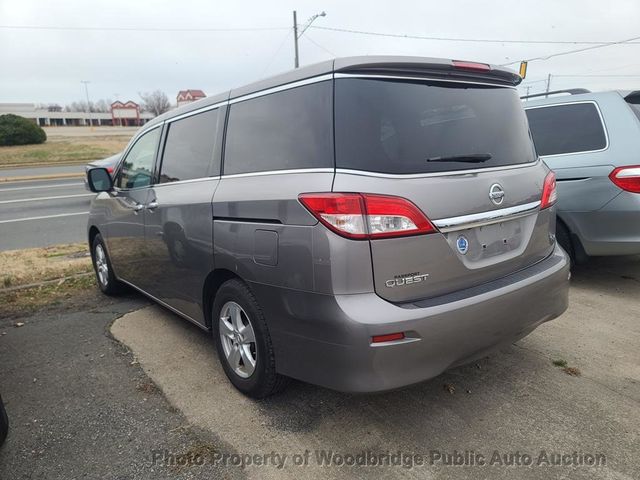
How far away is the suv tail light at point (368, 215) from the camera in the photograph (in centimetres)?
221

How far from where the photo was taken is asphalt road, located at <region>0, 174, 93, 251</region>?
868cm

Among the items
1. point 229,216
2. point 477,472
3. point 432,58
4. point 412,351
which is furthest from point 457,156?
point 477,472

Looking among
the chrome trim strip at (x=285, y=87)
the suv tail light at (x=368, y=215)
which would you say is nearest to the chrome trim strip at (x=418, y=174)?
the suv tail light at (x=368, y=215)

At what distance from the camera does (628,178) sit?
14.1ft

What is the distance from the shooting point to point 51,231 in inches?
368

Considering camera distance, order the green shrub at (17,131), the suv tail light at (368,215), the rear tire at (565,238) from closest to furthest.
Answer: the suv tail light at (368,215) < the rear tire at (565,238) < the green shrub at (17,131)

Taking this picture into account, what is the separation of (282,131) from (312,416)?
1.61 m

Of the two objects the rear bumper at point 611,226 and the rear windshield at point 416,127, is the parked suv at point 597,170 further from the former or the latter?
the rear windshield at point 416,127

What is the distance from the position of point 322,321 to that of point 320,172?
713 mm

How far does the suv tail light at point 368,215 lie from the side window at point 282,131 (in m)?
0.23

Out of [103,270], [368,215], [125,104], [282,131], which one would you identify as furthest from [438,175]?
[125,104]

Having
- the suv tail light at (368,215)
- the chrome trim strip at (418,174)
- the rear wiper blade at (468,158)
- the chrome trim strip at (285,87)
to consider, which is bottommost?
the suv tail light at (368,215)

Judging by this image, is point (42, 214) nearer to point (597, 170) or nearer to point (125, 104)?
point (597, 170)

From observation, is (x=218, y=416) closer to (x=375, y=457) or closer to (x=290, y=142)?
(x=375, y=457)
